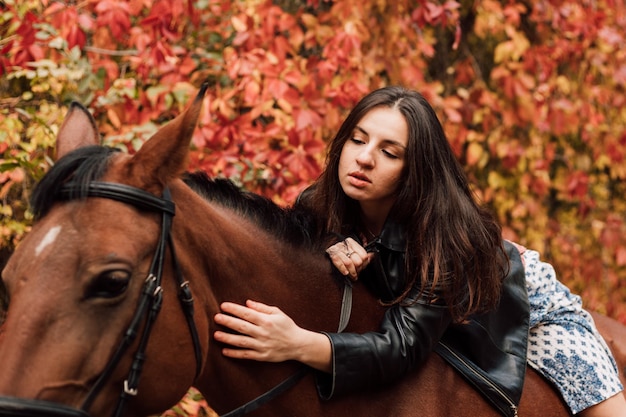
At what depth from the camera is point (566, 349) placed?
9.17 ft

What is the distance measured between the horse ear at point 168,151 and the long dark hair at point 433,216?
0.73 metres

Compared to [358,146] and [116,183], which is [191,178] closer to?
[116,183]

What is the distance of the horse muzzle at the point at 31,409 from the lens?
166cm

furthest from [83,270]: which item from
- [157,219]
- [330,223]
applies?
[330,223]

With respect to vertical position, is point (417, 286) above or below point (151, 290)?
below

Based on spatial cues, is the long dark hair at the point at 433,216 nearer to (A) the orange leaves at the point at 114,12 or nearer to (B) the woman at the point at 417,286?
(B) the woman at the point at 417,286

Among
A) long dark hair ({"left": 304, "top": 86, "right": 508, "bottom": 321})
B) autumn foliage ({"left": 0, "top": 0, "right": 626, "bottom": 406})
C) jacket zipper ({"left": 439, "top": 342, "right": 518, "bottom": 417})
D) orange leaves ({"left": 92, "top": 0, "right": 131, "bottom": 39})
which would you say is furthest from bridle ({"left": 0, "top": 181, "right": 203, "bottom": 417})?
orange leaves ({"left": 92, "top": 0, "right": 131, "bottom": 39})

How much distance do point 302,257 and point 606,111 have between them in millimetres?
5571

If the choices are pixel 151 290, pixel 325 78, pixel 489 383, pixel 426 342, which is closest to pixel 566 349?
pixel 489 383

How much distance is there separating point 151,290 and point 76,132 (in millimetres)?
→ 619

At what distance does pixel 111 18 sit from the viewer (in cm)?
368

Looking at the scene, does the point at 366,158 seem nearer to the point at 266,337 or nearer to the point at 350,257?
the point at 350,257

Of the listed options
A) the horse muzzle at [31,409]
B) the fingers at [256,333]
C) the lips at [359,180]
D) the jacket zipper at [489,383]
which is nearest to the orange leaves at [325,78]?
the lips at [359,180]

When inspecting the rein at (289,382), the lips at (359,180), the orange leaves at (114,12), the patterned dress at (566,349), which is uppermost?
the orange leaves at (114,12)
